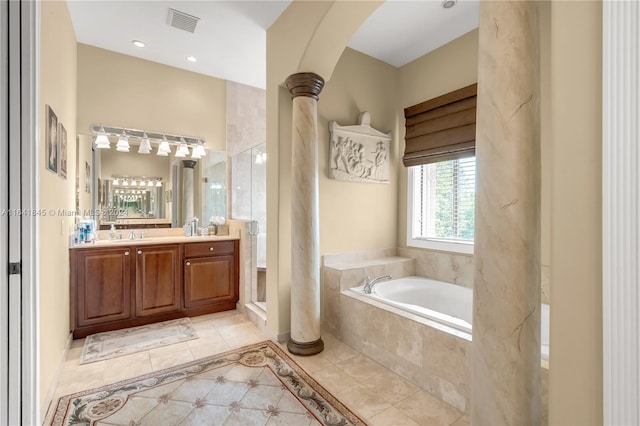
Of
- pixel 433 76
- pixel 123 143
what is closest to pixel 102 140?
pixel 123 143

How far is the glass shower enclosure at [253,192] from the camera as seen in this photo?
3635 millimetres

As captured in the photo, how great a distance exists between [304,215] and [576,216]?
1.79 meters

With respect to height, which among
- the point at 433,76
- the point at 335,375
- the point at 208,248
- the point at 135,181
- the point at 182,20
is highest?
the point at 182,20

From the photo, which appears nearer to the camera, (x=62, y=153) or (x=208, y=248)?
(x=62, y=153)

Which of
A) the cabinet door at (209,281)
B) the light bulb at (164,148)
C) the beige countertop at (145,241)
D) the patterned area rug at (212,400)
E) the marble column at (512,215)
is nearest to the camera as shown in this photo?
the marble column at (512,215)

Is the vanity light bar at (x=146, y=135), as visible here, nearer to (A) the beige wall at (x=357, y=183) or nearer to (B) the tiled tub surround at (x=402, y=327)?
(A) the beige wall at (x=357, y=183)

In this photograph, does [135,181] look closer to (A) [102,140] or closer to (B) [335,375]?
(A) [102,140]

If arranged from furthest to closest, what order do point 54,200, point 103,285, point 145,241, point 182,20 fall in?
point 145,241, point 103,285, point 182,20, point 54,200

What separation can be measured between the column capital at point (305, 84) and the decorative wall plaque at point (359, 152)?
0.58 metres

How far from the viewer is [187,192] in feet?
12.2

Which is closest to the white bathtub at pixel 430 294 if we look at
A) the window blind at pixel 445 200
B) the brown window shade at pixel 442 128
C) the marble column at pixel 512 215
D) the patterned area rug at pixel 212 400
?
the window blind at pixel 445 200
